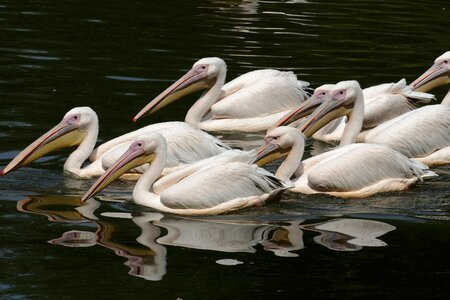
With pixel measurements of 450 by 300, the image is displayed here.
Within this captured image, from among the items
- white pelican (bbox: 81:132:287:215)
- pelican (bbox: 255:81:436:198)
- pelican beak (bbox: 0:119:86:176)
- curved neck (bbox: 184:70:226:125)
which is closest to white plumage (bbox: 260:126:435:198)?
pelican (bbox: 255:81:436:198)

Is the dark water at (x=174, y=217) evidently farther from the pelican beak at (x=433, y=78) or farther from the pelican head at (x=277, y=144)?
the pelican beak at (x=433, y=78)

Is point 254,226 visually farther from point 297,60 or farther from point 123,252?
point 297,60

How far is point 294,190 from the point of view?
8578 millimetres

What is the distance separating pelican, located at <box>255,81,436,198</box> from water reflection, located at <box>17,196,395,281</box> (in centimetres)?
73

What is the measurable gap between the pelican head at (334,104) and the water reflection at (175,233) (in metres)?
1.82

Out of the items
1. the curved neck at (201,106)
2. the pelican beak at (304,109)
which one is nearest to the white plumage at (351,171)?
the pelican beak at (304,109)

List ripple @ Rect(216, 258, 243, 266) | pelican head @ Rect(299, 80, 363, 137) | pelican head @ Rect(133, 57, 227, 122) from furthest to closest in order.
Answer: pelican head @ Rect(133, 57, 227, 122)
pelican head @ Rect(299, 80, 363, 137)
ripple @ Rect(216, 258, 243, 266)

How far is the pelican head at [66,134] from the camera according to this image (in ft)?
29.1

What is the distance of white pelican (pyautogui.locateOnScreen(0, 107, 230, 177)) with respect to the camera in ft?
29.6

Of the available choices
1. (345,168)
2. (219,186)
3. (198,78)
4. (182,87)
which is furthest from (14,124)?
(345,168)

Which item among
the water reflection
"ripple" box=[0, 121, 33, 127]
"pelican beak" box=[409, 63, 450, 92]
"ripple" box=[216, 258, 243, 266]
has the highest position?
"pelican beak" box=[409, 63, 450, 92]

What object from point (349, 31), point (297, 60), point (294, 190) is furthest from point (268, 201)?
point (349, 31)

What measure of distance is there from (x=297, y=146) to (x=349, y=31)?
7214mm

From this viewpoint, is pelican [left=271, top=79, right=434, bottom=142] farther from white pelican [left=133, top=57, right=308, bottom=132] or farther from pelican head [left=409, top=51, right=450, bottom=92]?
white pelican [left=133, top=57, right=308, bottom=132]
